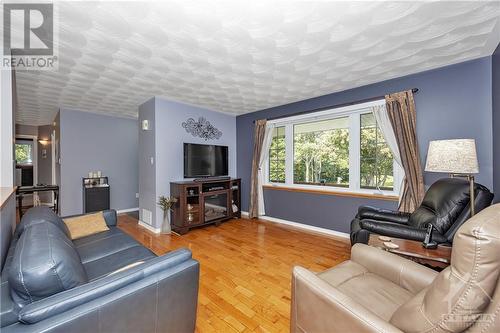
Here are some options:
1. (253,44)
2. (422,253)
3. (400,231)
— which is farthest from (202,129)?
(422,253)

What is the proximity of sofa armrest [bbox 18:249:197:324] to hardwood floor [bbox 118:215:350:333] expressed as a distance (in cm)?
76

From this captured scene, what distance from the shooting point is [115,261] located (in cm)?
169

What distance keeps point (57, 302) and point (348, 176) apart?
11.6ft

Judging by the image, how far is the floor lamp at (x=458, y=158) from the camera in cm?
180

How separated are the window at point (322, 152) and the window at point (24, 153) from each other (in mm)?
8178

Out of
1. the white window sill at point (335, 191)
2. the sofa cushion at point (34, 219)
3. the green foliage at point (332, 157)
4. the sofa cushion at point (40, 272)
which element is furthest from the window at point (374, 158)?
the sofa cushion at point (34, 219)

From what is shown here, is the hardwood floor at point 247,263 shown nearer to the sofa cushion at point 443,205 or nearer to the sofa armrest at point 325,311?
the sofa armrest at point 325,311

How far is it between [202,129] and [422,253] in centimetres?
385

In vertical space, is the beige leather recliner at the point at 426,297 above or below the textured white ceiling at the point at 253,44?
below

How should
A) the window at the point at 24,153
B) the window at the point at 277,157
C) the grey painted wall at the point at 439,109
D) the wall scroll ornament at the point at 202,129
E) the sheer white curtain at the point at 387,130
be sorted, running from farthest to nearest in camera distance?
the window at the point at 24,153 < the window at the point at 277,157 < the wall scroll ornament at the point at 202,129 < the sheer white curtain at the point at 387,130 < the grey painted wall at the point at 439,109

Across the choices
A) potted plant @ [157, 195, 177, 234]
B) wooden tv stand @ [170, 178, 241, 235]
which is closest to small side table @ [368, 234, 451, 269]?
wooden tv stand @ [170, 178, 241, 235]

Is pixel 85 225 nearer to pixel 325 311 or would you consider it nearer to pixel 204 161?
pixel 204 161

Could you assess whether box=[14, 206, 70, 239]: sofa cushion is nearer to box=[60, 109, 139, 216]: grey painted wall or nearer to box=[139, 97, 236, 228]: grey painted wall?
box=[139, 97, 236, 228]: grey painted wall

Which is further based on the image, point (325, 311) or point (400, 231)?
point (400, 231)
